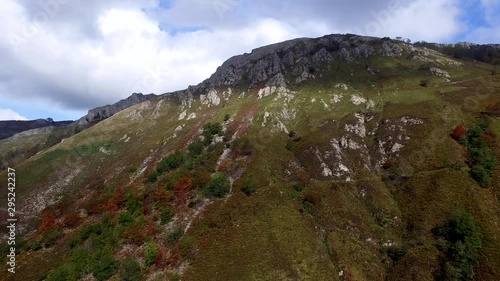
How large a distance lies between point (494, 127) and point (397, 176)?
101 ft

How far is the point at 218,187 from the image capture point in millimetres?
77625

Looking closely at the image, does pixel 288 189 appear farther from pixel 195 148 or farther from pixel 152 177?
pixel 152 177

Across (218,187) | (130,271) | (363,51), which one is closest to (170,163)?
(218,187)

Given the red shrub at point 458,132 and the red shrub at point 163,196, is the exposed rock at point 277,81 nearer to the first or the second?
the red shrub at point 458,132

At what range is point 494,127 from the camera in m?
87.1

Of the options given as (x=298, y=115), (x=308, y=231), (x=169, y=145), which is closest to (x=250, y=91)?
(x=298, y=115)

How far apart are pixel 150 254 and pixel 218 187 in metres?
20.5

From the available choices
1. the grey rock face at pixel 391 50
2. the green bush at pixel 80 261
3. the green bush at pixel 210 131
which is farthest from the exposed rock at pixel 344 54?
the green bush at pixel 80 261

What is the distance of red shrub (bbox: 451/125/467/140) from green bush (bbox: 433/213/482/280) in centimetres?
2955

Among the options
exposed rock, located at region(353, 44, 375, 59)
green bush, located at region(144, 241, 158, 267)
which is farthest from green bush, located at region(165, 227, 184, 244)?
exposed rock, located at region(353, 44, 375, 59)

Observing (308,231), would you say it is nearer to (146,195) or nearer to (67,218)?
(146,195)

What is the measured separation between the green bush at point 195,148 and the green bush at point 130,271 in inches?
1488

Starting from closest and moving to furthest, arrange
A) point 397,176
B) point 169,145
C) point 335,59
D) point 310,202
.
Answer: point 310,202 → point 397,176 → point 169,145 → point 335,59

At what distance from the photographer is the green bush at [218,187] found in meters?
77.1
